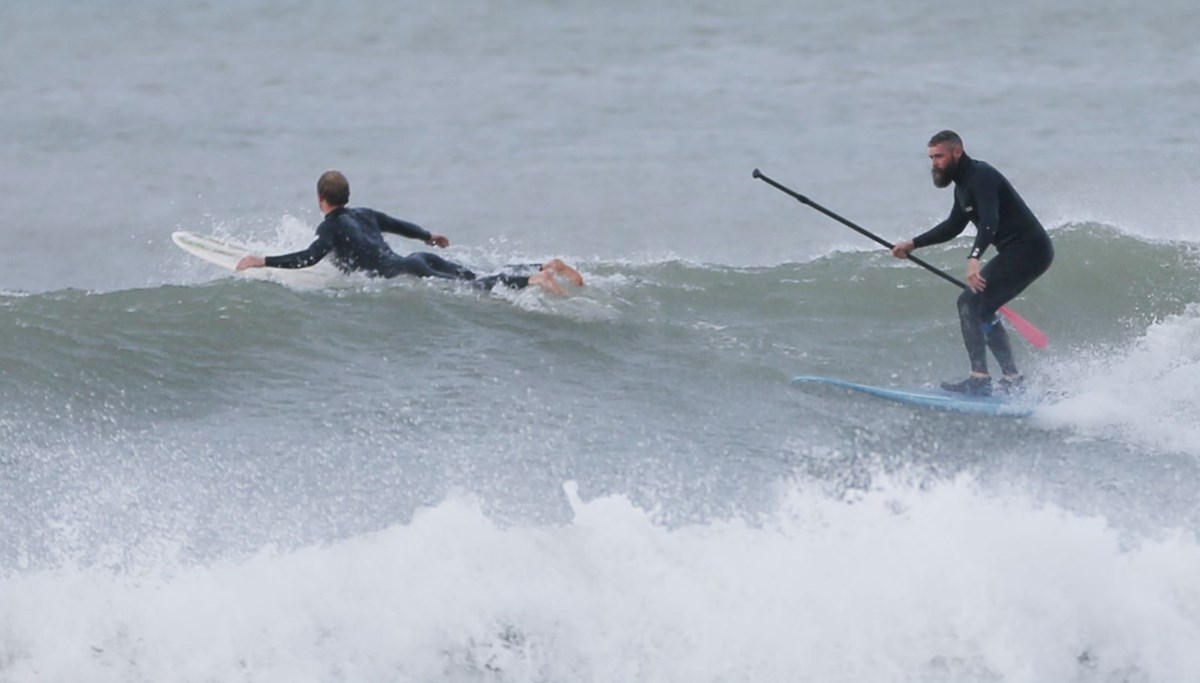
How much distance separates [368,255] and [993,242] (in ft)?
13.9

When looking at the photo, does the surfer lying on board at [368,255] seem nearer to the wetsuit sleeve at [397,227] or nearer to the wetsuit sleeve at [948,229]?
the wetsuit sleeve at [397,227]

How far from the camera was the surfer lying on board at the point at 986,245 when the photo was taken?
909 centimetres

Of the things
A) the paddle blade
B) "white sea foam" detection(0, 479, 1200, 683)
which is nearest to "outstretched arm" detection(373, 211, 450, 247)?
"white sea foam" detection(0, 479, 1200, 683)

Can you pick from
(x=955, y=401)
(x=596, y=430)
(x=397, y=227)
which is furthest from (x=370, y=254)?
(x=955, y=401)

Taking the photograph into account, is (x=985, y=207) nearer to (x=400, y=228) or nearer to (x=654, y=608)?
(x=654, y=608)

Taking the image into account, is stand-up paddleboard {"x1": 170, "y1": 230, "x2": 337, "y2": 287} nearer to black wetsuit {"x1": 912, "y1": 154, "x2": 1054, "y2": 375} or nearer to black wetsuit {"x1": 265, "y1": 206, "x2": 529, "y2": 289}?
black wetsuit {"x1": 265, "y1": 206, "x2": 529, "y2": 289}

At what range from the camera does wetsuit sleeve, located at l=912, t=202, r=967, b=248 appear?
9.34m

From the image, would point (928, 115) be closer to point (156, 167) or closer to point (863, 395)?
point (156, 167)

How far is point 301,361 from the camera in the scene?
34.6ft

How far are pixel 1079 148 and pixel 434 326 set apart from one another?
9941 millimetres

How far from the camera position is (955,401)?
9461 mm

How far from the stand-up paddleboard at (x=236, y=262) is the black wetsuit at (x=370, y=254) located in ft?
0.74

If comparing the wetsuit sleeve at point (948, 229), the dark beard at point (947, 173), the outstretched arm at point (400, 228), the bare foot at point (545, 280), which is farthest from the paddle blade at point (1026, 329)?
the outstretched arm at point (400, 228)

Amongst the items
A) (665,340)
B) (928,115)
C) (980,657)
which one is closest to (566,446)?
(665,340)
